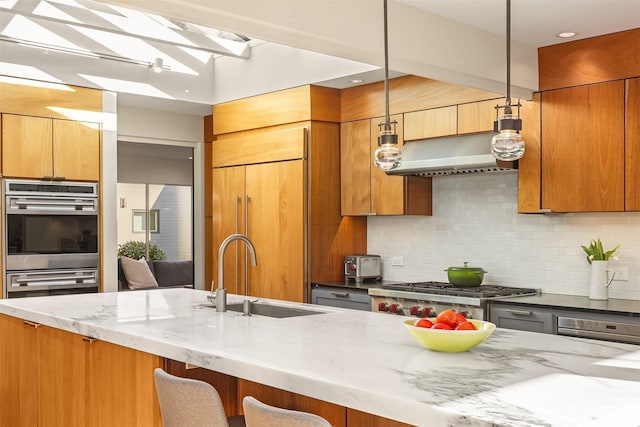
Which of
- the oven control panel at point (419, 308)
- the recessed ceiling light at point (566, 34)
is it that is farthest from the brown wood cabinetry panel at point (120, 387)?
the recessed ceiling light at point (566, 34)

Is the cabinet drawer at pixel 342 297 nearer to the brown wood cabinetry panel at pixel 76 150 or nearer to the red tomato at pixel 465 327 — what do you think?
the brown wood cabinetry panel at pixel 76 150

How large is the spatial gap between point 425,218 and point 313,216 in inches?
37.1

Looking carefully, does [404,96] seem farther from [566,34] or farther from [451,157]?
[566,34]

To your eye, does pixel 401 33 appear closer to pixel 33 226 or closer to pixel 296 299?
pixel 296 299

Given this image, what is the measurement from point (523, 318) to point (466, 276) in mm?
741

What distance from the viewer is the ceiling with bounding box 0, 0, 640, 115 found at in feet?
11.1

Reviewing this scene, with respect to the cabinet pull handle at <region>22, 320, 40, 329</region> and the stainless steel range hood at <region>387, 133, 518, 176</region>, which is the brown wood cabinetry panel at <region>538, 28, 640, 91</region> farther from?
the cabinet pull handle at <region>22, 320, 40, 329</region>

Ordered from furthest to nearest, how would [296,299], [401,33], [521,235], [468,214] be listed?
1. [296,299]
2. [468,214]
3. [521,235]
4. [401,33]

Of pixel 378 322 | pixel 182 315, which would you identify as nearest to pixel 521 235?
pixel 378 322

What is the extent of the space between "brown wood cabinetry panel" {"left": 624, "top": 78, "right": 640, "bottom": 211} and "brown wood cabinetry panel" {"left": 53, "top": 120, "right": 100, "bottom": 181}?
407 cm

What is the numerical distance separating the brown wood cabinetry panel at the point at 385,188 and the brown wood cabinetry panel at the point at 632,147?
1.73 meters

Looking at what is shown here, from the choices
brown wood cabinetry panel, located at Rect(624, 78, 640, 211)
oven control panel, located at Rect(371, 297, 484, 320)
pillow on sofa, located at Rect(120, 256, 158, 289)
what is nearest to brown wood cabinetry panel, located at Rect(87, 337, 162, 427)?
oven control panel, located at Rect(371, 297, 484, 320)

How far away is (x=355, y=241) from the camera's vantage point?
616cm

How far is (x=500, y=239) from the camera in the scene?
5.25 metres
